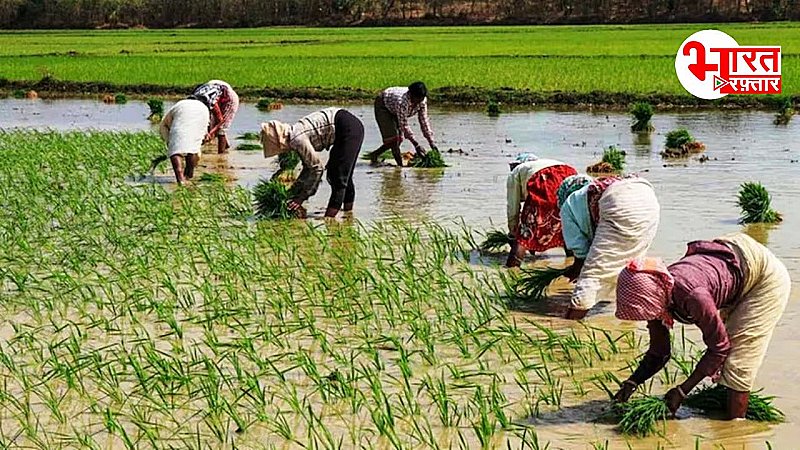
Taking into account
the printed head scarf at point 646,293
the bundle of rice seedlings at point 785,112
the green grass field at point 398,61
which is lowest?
the bundle of rice seedlings at point 785,112

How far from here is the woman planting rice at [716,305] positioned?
390 centimetres

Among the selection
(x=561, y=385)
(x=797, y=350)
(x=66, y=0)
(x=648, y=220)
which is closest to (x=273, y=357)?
(x=561, y=385)

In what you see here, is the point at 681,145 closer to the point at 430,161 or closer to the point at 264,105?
the point at 430,161

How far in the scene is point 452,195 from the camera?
1012cm

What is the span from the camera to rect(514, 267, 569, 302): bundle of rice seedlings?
5978mm

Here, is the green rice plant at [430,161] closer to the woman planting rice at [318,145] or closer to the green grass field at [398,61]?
the woman planting rice at [318,145]

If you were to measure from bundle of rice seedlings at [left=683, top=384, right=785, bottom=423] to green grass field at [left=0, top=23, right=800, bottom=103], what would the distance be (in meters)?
16.0

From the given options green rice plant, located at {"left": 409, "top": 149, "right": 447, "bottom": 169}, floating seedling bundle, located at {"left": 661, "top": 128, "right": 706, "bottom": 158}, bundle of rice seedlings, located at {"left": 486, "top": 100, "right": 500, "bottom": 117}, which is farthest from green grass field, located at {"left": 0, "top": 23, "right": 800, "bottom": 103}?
green rice plant, located at {"left": 409, "top": 149, "right": 447, "bottom": 169}

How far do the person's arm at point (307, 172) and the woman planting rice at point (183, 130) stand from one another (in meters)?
2.13

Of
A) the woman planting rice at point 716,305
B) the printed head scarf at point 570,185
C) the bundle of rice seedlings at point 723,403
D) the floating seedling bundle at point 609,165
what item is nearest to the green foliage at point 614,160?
the floating seedling bundle at point 609,165

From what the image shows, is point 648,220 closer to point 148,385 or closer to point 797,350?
point 797,350

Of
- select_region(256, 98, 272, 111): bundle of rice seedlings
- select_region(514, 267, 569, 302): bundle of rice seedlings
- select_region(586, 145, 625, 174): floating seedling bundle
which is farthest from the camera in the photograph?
select_region(256, 98, 272, 111): bundle of rice seedlings

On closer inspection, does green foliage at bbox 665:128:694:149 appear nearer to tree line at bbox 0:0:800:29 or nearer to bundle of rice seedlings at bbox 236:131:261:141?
bundle of rice seedlings at bbox 236:131:261:141

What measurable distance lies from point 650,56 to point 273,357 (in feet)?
81.0
